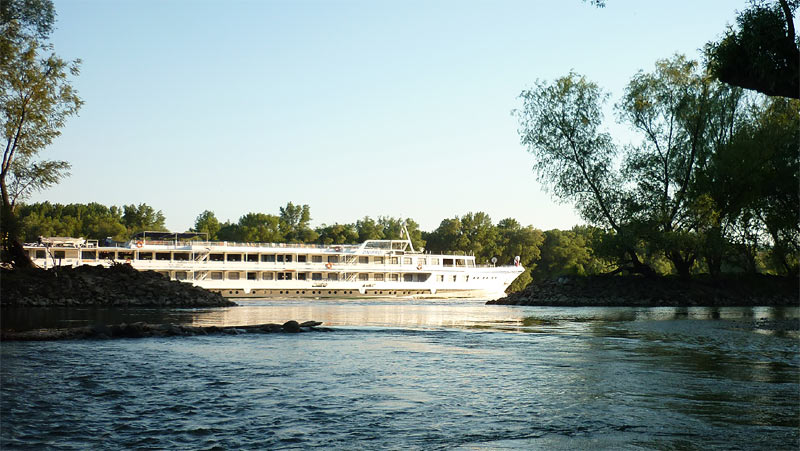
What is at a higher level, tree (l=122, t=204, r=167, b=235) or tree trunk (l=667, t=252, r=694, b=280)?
tree (l=122, t=204, r=167, b=235)

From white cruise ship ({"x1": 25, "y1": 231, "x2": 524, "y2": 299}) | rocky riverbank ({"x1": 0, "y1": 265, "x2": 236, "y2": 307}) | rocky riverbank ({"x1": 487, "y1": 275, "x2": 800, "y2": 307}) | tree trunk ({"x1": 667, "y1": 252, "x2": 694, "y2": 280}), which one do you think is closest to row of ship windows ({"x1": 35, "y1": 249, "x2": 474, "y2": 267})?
white cruise ship ({"x1": 25, "y1": 231, "x2": 524, "y2": 299})

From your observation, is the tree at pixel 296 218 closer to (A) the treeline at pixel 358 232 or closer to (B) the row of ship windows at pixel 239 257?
(A) the treeline at pixel 358 232

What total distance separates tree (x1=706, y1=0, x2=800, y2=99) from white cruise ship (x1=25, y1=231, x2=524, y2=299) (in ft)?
171

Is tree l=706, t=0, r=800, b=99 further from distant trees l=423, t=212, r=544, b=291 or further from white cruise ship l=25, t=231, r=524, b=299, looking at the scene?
distant trees l=423, t=212, r=544, b=291

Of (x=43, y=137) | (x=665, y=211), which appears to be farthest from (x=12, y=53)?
(x=665, y=211)

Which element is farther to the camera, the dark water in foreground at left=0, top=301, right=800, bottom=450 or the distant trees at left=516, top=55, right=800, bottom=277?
the distant trees at left=516, top=55, right=800, bottom=277

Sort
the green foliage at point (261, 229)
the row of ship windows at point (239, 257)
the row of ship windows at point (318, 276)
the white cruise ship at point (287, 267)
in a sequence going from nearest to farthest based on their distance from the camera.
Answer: the white cruise ship at point (287, 267) → the row of ship windows at point (239, 257) → the row of ship windows at point (318, 276) → the green foliage at point (261, 229)

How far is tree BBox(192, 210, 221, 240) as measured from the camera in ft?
424

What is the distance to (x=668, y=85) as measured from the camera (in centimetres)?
4141

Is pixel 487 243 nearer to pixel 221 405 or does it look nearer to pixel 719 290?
pixel 719 290

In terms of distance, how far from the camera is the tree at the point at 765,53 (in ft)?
50.4

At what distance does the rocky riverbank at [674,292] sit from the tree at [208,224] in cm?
9290

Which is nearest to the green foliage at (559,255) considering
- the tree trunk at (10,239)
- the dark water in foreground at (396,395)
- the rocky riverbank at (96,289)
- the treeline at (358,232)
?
the treeline at (358,232)

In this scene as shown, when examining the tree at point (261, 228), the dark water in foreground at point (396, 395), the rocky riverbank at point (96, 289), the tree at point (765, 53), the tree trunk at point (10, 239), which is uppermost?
the tree at point (261, 228)
